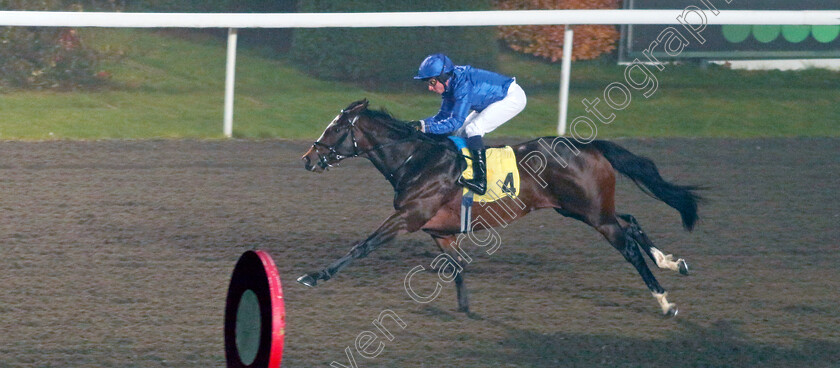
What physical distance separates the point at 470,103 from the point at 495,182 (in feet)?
1.40

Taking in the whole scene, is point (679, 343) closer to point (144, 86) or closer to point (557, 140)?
point (557, 140)

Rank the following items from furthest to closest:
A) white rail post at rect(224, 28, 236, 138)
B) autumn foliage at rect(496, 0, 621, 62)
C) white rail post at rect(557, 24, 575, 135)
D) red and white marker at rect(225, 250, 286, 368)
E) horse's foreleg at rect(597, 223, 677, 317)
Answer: autumn foliage at rect(496, 0, 621, 62), white rail post at rect(557, 24, 575, 135), white rail post at rect(224, 28, 236, 138), horse's foreleg at rect(597, 223, 677, 317), red and white marker at rect(225, 250, 286, 368)

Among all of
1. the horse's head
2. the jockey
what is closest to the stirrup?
the jockey

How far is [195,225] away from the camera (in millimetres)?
6332

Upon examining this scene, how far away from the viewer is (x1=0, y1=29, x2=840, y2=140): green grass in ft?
30.2

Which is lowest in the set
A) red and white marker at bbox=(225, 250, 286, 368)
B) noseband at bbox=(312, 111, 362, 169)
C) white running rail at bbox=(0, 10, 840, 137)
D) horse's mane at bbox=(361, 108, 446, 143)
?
red and white marker at bbox=(225, 250, 286, 368)

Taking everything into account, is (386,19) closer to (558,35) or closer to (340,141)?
(558,35)

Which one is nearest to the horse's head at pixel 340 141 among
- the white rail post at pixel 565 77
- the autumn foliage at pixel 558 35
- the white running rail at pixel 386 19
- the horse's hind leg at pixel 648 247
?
the horse's hind leg at pixel 648 247

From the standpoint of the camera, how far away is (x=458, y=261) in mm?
4988

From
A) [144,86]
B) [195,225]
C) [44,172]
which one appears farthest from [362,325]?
[144,86]

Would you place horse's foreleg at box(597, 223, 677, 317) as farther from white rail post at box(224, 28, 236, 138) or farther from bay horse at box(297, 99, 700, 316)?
white rail post at box(224, 28, 236, 138)

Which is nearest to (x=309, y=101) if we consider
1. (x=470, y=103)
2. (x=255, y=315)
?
(x=470, y=103)

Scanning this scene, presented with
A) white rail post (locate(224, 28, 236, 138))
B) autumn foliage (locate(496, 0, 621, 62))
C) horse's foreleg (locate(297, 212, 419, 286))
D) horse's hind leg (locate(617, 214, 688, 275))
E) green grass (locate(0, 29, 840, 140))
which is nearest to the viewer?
horse's foreleg (locate(297, 212, 419, 286))

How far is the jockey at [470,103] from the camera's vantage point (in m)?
4.93
